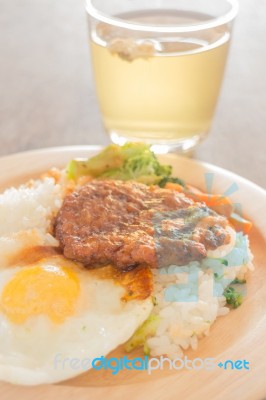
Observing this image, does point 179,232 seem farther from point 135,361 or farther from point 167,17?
point 167,17

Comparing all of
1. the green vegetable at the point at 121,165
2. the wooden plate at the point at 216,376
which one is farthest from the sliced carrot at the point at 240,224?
the green vegetable at the point at 121,165

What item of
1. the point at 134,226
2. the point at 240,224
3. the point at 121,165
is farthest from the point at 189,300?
the point at 121,165

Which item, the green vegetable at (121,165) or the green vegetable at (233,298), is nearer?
the green vegetable at (233,298)

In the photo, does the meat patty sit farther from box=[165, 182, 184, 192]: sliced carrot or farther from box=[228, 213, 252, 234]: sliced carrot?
box=[228, 213, 252, 234]: sliced carrot

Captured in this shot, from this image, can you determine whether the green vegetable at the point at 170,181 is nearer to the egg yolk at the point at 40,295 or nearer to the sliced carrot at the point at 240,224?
the sliced carrot at the point at 240,224

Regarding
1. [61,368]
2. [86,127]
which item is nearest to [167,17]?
[86,127]

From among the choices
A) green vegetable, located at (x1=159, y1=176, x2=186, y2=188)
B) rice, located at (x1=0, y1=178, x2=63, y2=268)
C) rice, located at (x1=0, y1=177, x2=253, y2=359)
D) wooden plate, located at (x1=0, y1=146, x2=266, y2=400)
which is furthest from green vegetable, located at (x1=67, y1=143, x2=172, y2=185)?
wooden plate, located at (x1=0, y1=146, x2=266, y2=400)
